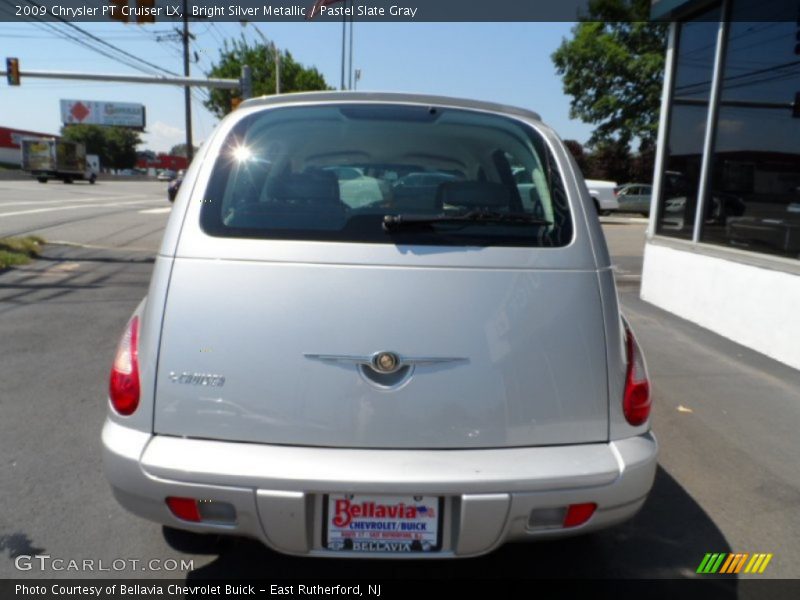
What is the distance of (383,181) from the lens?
2662mm

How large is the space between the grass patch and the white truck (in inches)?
1416

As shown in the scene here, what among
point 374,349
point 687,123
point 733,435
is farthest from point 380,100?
point 687,123

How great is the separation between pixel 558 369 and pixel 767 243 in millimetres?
4903

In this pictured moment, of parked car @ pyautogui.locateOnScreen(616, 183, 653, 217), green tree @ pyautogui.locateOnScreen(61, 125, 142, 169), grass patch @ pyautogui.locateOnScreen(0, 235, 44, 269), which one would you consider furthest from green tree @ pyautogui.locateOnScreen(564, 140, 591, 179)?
green tree @ pyautogui.locateOnScreen(61, 125, 142, 169)

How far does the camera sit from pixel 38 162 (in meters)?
41.6

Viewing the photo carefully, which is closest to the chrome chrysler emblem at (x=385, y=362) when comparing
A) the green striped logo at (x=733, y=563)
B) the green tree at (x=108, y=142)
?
the green striped logo at (x=733, y=563)

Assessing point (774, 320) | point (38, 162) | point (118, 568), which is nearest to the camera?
point (118, 568)

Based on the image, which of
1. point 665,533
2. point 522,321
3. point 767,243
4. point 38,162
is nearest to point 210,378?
point 522,321

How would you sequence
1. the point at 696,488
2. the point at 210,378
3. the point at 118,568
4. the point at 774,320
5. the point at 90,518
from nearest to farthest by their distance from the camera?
1. the point at 210,378
2. the point at 118,568
3. the point at 90,518
4. the point at 696,488
5. the point at 774,320

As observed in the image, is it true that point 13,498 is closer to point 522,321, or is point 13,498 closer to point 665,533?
point 522,321

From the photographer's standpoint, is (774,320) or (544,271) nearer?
(544,271)

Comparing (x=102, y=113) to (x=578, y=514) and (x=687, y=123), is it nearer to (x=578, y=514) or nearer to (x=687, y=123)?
(x=687, y=123)

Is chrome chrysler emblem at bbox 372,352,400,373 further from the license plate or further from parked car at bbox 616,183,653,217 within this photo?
parked car at bbox 616,183,653,217

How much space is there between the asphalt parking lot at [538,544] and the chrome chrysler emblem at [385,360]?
1047mm
